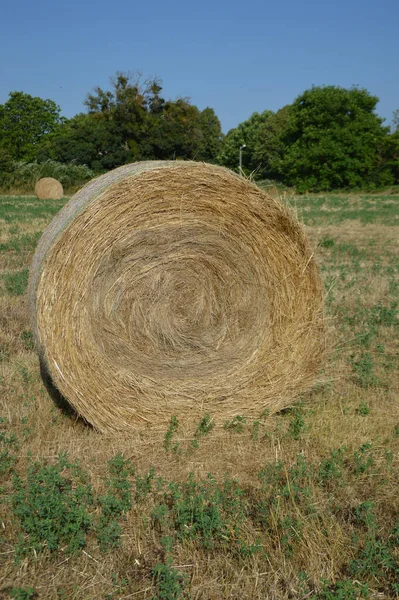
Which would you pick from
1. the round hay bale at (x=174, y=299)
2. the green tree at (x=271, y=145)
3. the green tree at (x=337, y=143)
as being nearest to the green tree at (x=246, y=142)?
the green tree at (x=271, y=145)

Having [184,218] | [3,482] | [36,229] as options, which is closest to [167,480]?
[3,482]

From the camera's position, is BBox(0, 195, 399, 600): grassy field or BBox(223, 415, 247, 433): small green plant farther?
BBox(223, 415, 247, 433): small green plant

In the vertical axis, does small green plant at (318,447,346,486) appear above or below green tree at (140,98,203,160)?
below

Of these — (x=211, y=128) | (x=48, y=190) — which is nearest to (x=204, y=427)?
(x=48, y=190)

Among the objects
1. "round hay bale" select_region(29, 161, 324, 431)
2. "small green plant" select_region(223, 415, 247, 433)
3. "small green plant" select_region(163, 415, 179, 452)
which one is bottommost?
"small green plant" select_region(223, 415, 247, 433)

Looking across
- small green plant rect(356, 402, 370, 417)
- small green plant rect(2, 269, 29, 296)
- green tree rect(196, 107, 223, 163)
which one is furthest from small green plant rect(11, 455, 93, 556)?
green tree rect(196, 107, 223, 163)

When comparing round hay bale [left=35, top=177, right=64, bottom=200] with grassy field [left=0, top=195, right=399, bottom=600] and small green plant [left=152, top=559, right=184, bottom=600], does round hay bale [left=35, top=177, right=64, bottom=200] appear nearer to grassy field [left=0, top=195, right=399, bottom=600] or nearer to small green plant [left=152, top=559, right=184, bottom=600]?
grassy field [left=0, top=195, right=399, bottom=600]

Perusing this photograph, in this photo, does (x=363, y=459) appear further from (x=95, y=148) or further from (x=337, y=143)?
(x=337, y=143)

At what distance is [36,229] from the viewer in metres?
15.3

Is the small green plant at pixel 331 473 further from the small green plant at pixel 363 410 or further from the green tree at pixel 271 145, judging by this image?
the green tree at pixel 271 145

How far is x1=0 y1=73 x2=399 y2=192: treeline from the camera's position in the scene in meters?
43.6

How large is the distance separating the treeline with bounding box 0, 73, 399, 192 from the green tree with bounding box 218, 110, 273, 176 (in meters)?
1.93

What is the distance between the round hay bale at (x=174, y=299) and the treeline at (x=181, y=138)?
1321 inches

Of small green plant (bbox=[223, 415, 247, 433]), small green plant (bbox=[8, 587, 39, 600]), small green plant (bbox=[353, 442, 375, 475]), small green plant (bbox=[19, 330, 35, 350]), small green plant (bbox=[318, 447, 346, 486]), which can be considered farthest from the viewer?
small green plant (bbox=[19, 330, 35, 350])
